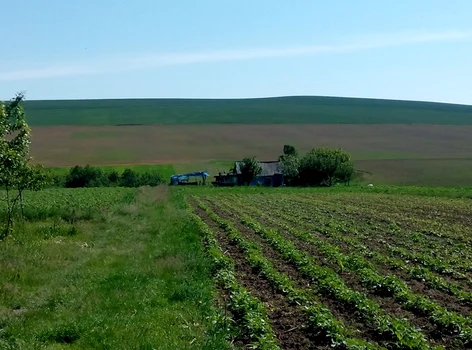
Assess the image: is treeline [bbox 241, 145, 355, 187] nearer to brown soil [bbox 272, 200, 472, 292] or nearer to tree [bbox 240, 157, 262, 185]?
tree [bbox 240, 157, 262, 185]

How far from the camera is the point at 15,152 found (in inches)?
757

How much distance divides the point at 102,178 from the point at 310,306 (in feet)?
213

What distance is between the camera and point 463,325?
1041 cm

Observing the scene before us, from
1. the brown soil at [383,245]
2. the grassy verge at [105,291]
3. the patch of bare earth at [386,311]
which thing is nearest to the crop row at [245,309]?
the grassy verge at [105,291]

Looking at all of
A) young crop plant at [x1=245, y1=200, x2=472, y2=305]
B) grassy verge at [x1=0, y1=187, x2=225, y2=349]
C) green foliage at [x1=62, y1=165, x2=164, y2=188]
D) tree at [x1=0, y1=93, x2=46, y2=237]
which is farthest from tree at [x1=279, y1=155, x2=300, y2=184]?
tree at [x1=0, y1=93, x2=46, y2=237]

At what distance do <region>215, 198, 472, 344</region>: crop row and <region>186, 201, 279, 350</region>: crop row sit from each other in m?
2.97

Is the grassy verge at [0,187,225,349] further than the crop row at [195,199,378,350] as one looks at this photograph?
Yes

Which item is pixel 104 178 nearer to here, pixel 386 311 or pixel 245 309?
pixel 245 309

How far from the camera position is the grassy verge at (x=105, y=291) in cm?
1007

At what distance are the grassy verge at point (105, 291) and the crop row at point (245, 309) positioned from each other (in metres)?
0.40

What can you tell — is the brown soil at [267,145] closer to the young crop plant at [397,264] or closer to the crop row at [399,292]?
the young crop plant at [397,264]

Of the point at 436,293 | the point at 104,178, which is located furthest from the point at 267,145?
the point at 436,293

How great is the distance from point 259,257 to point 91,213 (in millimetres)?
14923

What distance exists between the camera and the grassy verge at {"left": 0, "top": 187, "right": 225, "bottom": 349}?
10.1 meters
